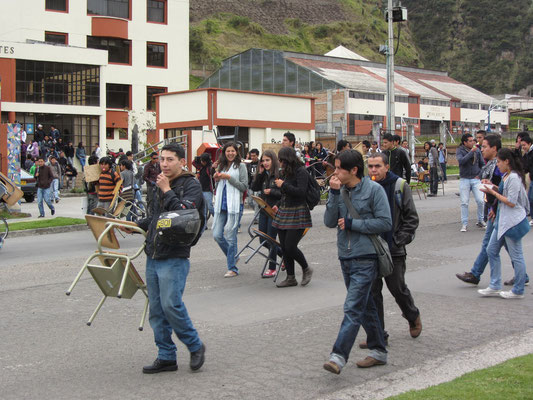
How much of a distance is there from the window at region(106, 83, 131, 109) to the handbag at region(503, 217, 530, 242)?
43.2m

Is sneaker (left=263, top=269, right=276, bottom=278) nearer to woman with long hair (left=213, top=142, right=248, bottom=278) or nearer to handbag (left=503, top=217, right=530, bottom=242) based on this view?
woman with long hair (left=213, top=142, right=248, bottom=278)

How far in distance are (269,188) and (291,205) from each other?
0.74 meters

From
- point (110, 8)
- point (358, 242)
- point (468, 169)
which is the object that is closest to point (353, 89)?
point (110, 8)

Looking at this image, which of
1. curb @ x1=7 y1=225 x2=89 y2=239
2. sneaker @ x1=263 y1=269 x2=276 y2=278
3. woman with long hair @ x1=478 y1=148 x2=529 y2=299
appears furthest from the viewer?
curb @ x1=7 y1=225 x2=89 y2=239

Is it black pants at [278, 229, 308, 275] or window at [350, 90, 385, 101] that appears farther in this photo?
window at [350, 90, 385, 101]

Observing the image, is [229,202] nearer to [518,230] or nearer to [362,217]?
[518,230]

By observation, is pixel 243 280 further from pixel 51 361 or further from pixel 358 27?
pixel 358 27

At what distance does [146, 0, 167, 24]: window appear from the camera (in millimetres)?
50250

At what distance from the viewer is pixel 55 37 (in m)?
46.4

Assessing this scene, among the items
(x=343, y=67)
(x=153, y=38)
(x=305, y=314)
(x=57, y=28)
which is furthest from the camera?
(x=343, y=67)

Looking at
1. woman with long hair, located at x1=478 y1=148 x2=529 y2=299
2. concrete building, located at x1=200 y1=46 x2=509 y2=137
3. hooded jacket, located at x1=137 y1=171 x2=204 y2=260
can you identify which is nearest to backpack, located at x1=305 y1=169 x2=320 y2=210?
woman with long hair, located at x1=478 y1=148 x2=529 y2=299

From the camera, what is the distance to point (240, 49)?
322ft

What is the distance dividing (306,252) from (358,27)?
120997 mm

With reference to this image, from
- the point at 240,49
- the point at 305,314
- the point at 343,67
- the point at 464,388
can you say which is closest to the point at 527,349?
the point at 464,388
